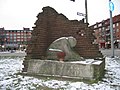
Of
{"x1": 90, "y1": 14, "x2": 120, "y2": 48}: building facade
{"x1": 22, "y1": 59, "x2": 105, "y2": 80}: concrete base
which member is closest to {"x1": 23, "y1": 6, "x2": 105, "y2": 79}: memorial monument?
{"x1": 22, "y1": 59, "x2": 105, "y2": 80}: concrete base

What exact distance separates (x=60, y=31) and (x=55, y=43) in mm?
1772

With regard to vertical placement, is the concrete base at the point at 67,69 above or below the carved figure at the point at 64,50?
below

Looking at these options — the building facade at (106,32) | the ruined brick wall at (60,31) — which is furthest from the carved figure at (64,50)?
the building facade at (106,32)

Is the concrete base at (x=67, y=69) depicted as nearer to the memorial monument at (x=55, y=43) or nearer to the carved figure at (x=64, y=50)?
the memorial monument at (x=55, y=43)

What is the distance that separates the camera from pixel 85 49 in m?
12.5

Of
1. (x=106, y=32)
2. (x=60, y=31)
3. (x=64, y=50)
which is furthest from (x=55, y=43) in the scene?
(x=106, y=32)

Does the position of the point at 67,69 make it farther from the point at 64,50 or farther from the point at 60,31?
the point at 60,31

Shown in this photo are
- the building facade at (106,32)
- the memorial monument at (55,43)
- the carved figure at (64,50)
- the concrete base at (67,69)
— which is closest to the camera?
the concrete base at (67,69)

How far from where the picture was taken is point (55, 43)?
1138 cm

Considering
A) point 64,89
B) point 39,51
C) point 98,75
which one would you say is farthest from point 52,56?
point 64,89

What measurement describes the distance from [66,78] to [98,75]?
4.37 feet

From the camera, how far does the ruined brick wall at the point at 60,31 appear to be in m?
11.9

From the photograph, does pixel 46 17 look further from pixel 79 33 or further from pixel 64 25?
pixel 79 33

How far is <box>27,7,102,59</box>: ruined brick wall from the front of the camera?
39.1 ft
